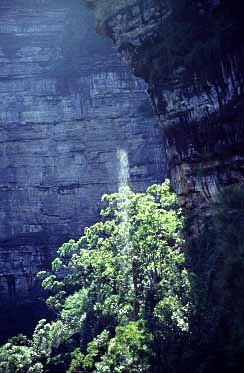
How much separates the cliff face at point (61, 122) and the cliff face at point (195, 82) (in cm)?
1860

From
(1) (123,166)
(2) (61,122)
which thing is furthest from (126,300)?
(2) (61,122)

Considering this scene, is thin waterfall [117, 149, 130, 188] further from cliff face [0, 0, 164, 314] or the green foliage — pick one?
the green foliage

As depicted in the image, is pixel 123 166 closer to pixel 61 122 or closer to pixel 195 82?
pixel 61 122

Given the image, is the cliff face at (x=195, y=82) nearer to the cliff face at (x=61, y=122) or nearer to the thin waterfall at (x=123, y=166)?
the thin waterfall at (x=123, y=166)

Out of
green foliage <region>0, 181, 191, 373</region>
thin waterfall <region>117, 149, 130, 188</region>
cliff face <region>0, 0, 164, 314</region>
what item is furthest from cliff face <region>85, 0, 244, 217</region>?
cliff face <region>0, 0, 164, 314</region>

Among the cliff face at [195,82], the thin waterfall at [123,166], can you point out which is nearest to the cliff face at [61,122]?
the thin waterfall at [123,166]

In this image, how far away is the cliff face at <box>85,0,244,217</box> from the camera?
52.0 feet

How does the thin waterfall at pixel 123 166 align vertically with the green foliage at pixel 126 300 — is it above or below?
above

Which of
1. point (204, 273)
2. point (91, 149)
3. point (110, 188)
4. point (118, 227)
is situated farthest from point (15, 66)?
point (204, 273)

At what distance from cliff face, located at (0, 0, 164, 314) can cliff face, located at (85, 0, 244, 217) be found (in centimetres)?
1860

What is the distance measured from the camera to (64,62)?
37.2 metres

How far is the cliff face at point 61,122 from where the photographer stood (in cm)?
3556

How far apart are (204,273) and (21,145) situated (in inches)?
915

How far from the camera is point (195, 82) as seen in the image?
16.5 m
